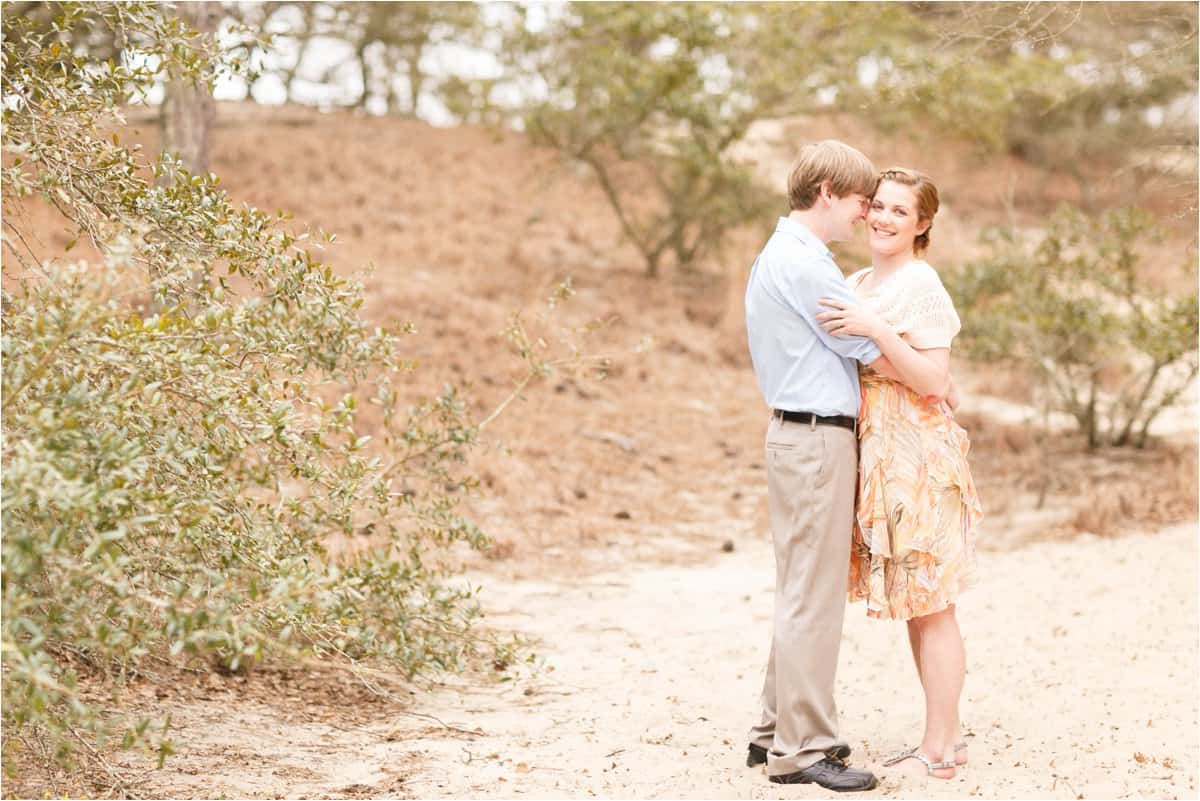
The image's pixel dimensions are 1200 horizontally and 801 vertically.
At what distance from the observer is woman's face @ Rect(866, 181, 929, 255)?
381 cm

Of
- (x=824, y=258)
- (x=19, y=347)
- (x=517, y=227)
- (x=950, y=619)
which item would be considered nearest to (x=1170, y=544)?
(x=950, y=619)

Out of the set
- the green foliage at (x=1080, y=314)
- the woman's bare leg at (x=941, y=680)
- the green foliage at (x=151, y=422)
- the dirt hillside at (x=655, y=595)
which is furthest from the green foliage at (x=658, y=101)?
the woman's bare leg at (x=941, y=680)

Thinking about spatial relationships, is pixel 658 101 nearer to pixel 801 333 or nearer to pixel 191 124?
pixel 191 124

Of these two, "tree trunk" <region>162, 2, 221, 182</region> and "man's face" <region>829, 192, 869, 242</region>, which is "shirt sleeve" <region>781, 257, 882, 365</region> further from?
"tree trunk" <region>162, 2, 221, 182</region>

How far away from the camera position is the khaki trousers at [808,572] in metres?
3.73

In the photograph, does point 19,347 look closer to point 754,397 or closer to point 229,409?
point 229,409

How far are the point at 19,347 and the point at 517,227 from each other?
1262cm

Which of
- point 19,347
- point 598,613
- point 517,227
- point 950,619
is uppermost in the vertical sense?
point 517,227

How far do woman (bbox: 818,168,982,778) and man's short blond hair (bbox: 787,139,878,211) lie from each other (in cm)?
14

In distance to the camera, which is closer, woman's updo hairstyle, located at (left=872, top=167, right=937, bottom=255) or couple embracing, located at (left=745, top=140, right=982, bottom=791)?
couple embracing, located at (left=745, top=140, right=982, bottom=791)

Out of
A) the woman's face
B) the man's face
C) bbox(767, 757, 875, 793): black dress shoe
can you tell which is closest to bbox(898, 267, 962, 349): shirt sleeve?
the woman's face

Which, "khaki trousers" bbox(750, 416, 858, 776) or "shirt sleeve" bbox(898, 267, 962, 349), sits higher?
"shirt sleeve" bbox(898, 267, 962, 349)

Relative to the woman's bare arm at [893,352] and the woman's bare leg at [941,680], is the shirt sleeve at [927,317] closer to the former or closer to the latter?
the woman's bare arm at [893,352]

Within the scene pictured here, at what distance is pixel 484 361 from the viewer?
1059 cm
